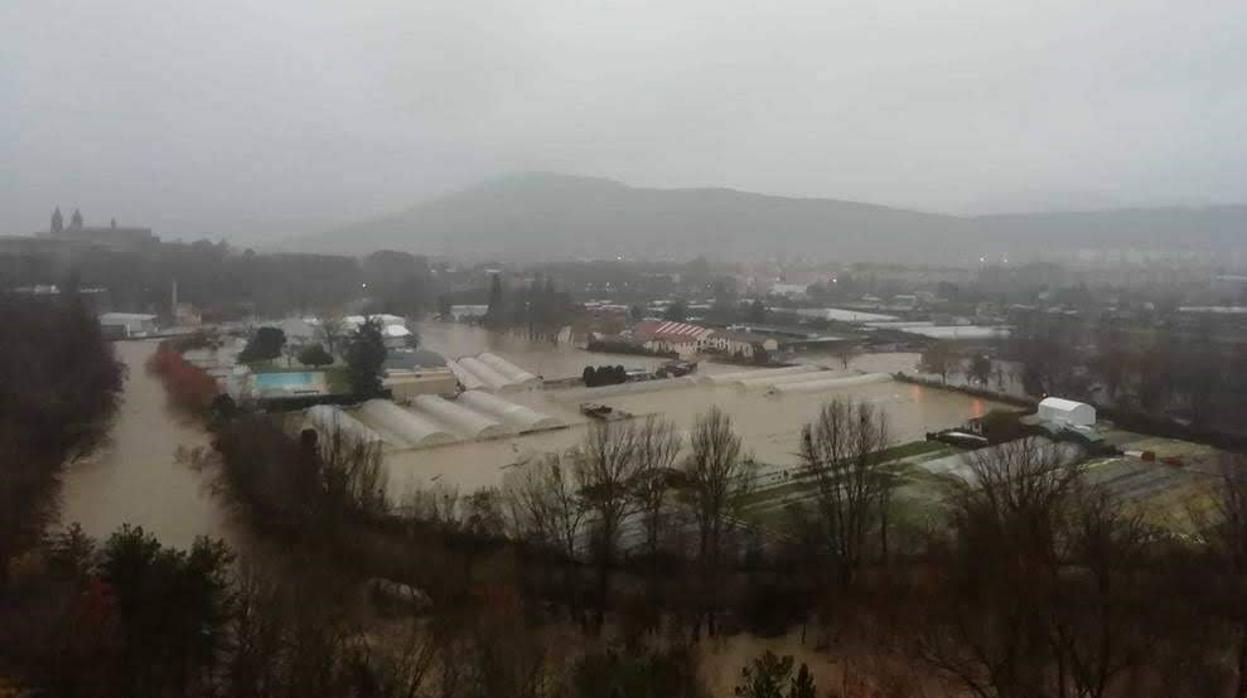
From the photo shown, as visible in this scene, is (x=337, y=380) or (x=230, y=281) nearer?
(x=337, y=380)

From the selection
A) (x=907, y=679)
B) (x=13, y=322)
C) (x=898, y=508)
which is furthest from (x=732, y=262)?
(x=907, y=679)

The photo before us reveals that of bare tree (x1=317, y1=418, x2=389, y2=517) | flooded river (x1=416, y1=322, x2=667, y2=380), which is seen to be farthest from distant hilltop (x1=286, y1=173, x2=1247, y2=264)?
bare tree (x1=317, y1=418, x2=389, y2=517)

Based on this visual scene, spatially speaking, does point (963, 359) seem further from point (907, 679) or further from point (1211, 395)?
point (907, 679)

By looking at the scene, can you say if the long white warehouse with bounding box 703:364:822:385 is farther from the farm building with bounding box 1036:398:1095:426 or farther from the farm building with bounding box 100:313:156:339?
the farm building with bounding box 100:313:156:339

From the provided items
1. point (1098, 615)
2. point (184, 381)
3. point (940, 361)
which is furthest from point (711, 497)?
point (940, 361)

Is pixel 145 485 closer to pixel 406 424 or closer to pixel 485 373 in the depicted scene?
pixel 406 424
